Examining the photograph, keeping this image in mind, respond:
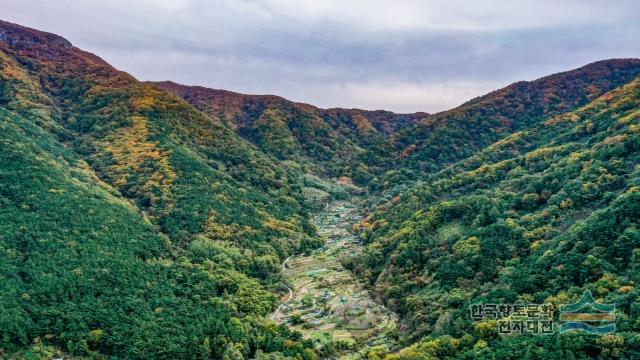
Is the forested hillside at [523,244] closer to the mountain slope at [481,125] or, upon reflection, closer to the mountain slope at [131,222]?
the mountain slope at [131,222]

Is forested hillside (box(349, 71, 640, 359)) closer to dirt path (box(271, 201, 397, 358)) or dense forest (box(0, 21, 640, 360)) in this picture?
dense forest (box(0, 21, 640, 360))

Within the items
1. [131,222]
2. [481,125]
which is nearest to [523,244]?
[131,222]

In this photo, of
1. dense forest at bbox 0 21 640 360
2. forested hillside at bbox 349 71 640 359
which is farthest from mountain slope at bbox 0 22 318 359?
forested hillside at bbox 349 71 640 359

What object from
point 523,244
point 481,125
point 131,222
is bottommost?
point 523,244

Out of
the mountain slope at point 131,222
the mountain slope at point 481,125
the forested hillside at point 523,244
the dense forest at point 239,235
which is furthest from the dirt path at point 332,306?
the mountain slope at point 481,125

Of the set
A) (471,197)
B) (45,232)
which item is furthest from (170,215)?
(471,197)

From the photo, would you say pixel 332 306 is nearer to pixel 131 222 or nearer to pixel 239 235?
pixel 239 235
